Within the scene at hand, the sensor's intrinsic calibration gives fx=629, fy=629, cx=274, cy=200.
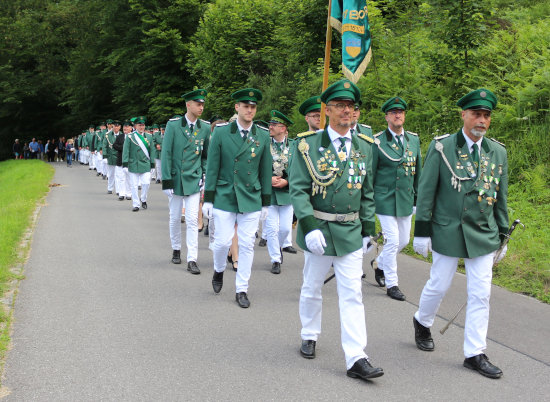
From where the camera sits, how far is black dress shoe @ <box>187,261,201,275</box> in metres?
8.84

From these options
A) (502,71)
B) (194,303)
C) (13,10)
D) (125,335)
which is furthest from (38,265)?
(13,10)

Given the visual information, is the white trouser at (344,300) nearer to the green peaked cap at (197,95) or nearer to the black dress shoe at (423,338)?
the black dress shoe at (423,338)

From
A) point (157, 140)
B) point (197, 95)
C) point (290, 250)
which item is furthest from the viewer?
point (157, 140)

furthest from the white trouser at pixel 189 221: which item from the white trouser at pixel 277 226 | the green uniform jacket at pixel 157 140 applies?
the green uniform jacket at pixel 157 140

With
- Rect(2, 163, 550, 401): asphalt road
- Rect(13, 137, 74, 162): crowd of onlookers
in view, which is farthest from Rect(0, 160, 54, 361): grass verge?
Rect(13, 137, 74, 162): crowd of onlookers

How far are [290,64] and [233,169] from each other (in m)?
15.5

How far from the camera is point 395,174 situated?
7.78 m

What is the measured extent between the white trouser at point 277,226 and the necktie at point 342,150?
4124mm

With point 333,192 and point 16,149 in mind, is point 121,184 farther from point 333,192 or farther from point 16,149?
point 16,149

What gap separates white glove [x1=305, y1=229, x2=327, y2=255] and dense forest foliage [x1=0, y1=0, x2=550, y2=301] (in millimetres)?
4058

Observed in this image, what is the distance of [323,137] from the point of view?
5.18 m

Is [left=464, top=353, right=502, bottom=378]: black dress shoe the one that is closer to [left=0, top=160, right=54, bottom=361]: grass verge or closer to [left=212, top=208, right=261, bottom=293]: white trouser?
[left=212, top=208, right=261, bottom=293]: white trouser

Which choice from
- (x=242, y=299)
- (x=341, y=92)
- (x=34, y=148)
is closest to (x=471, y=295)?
(x=341, y=92)

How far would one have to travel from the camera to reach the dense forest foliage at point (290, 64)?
1245cm
